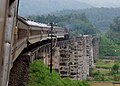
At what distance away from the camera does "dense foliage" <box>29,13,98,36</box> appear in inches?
3494

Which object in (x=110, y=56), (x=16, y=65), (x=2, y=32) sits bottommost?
(x=110, y=56)

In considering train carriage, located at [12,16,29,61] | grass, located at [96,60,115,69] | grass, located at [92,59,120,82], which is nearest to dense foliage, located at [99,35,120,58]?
grass, located at [92,59,120,82]

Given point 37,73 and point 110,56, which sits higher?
point 37,73

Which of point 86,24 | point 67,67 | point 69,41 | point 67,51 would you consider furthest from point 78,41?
point 86,24


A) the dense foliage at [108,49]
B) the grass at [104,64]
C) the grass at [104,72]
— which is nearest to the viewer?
the grass at [104,72]

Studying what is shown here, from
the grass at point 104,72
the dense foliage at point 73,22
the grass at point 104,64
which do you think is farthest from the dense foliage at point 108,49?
the dense foliage at point 73,22

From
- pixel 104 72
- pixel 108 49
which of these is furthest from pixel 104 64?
pixel 108 49

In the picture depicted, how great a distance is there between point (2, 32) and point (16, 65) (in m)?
9.12

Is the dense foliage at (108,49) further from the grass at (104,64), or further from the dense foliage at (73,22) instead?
the dense foliage at (73,22)

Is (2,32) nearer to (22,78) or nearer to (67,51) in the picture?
(22,78)

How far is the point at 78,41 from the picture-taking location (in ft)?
126

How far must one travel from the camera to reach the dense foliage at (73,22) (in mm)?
88744

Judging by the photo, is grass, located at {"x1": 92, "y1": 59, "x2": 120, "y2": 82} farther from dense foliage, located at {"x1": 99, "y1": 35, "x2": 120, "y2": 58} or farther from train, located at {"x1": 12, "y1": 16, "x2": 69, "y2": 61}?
train, located at {"x1": 12, "y1": 16, "x2": 69, "y2": 61}

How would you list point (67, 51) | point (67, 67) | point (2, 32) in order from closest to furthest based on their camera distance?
1. point (2, 32)
2. point (67, 67)
3. point (67, 51)
